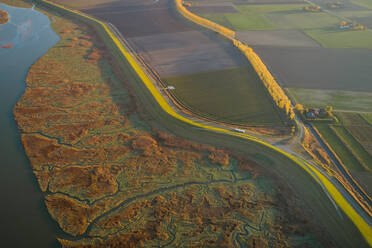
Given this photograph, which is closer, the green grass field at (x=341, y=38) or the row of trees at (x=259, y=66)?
the row of trees at (x=259, y=66)

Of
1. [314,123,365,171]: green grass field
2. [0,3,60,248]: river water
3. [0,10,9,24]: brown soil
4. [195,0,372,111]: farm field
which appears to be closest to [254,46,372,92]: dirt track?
[195,0,372,111]: farm field

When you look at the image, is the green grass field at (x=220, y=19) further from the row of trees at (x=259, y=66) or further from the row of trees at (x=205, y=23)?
the row of trees at (x=259, y=66)

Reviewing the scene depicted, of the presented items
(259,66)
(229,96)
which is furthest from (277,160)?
(259,66)

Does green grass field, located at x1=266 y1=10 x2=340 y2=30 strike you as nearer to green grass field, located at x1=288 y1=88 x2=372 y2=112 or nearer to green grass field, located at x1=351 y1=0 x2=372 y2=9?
green grass field, located at x1=351 y1=0 x2=372 y2=9

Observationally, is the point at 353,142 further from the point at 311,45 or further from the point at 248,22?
the point at 248,22

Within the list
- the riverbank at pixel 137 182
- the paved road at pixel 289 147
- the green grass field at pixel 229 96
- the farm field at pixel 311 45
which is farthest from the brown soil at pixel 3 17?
the green grass field at pixel 229 96

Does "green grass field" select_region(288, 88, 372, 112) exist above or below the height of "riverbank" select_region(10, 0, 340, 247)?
above
